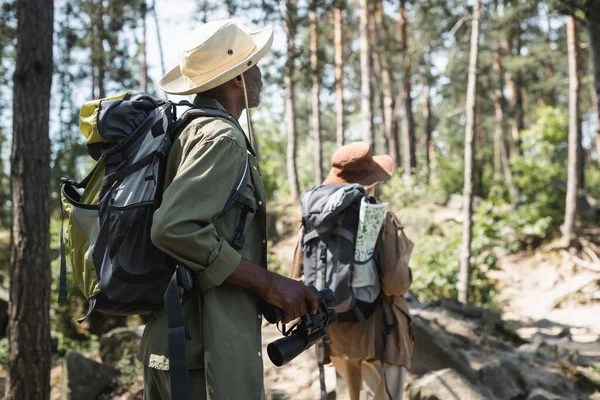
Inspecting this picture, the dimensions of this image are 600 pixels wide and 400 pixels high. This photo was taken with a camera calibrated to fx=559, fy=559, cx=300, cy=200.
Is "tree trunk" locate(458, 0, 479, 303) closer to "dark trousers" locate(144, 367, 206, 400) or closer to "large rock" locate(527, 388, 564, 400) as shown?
"large rock" locate(527, 388, 564, 400)

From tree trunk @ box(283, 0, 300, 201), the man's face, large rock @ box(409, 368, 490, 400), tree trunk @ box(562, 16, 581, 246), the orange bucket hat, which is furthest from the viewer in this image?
tree trunk @ box(283, 0, 300, 201)

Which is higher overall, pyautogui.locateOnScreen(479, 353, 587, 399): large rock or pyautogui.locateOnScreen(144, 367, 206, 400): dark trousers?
pyautogui.locateOnScreen(144, 367, 206, 400): dark trousers

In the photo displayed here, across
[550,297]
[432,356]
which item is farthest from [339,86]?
[432,356]

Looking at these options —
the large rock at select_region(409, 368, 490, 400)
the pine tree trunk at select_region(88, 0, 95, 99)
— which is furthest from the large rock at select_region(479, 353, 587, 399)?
the pine tree trunk at select_region(88, 0, 95, 99)

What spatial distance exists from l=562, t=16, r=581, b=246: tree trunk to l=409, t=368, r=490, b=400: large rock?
1188 centimetres

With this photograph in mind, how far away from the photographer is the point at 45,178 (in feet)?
15.2

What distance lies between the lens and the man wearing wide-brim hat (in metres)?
1.74

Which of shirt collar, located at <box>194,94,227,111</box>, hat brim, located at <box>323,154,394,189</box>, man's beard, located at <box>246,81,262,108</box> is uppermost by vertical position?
man's beard, located at <box>246,81,262,108</box>

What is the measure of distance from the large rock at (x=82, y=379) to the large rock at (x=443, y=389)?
318cm

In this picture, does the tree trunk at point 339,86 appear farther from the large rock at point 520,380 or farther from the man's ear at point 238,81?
the man's ear at point 238,81

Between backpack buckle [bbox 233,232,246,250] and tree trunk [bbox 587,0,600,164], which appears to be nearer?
backpack buckle [bbox 233,232,246,250]

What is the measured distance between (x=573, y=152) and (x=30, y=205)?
1459 cm

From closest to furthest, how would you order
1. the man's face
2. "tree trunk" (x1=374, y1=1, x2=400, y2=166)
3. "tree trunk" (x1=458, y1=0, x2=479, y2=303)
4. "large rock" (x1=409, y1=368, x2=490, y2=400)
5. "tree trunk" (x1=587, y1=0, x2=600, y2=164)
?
the man's face
"large rock" (x1=409, y1=368, x2=490, y2=400)
"tree trunk" (x1=587, y1=0, x2=600, y2=164)
"tree trunk" (x1=458, y1=0, x2=479, y2=303)
"tree trunk" (x1=374, y1=1, x2=400, y2=166)

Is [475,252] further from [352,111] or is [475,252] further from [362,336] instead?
[352,111]
